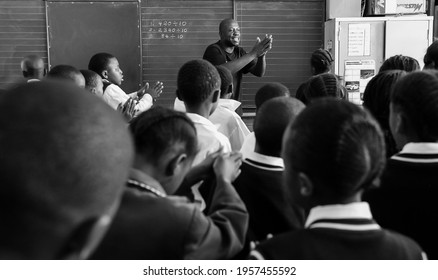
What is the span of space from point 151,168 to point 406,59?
6.05ft

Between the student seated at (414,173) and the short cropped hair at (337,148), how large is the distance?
0.38 meters

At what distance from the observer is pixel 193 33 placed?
4926 mm

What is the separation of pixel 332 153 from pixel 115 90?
2499 millimetres

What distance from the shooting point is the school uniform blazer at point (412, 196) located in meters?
1.26

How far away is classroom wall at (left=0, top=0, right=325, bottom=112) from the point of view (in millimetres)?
4773

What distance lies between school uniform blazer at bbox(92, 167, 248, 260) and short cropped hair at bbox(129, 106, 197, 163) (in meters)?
0.10

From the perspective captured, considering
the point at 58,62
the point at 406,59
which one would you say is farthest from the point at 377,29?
the point at 58,62

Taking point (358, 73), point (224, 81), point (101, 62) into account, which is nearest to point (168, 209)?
point (224, 81)

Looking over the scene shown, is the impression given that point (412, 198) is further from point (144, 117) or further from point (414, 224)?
point (144, 117)

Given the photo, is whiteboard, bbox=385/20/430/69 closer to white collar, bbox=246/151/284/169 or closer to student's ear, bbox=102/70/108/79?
student's ear, bbox=102/70/108/79

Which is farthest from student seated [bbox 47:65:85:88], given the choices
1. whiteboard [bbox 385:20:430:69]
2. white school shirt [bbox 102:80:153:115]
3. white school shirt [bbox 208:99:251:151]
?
whiteboard [bbox 385:20:430:69]

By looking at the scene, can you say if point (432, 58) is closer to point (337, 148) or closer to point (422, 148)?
point (422, 148)

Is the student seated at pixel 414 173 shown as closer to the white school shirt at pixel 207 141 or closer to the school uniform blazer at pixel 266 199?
the school uniform blazer at pixel 266 199

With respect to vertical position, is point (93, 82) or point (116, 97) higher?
point (93, 82)
